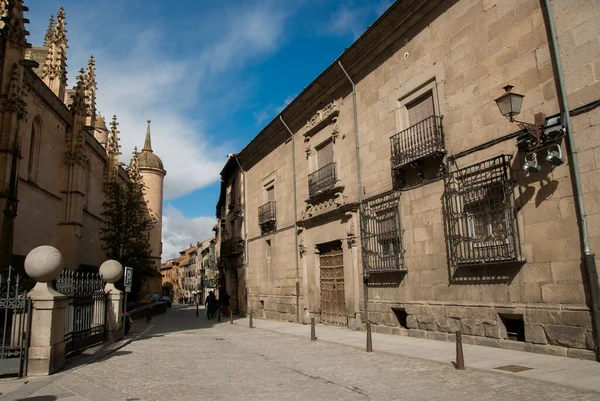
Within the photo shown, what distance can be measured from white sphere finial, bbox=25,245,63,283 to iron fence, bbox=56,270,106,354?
1373 millimetres

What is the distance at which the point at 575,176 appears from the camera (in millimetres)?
7188

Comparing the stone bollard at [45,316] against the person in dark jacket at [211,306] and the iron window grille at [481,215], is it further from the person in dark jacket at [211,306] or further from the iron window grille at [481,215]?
the person in dark jacket at [211,306]

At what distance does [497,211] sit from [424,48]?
4660mm

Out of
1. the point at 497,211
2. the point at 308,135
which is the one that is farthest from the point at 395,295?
the point at 308,135

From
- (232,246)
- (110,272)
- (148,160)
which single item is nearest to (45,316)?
(110,272)

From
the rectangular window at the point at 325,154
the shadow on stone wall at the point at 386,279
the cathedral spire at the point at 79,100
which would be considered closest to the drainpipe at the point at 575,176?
the shadow on stone wall at the point at 386,279

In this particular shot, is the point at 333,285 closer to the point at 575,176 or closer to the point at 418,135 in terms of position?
the point at 418,135

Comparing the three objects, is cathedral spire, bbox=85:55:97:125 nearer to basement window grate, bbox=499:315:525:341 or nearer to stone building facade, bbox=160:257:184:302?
basement window grate, bbox=499:315:525:341

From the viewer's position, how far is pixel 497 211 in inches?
339

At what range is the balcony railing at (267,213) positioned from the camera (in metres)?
20.2

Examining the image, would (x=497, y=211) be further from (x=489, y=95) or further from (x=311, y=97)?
(x=311, y=97)

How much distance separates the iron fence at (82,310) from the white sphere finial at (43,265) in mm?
1373

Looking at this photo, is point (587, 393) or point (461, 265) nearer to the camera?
point (587, 393)

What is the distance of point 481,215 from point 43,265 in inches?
323
